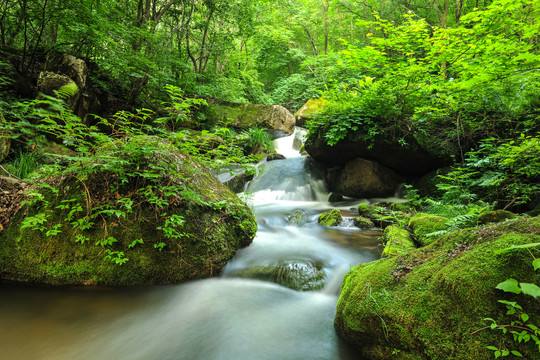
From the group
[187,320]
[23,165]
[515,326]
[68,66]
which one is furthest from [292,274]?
[68,66]

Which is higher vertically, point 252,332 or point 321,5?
point 321,5

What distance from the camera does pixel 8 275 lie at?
284 centimetres

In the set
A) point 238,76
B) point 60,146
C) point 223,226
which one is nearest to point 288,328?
point 223,226

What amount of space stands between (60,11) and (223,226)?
6612mm

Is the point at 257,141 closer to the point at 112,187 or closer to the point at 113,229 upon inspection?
the point at 112,187

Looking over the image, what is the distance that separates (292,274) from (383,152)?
19.3ft

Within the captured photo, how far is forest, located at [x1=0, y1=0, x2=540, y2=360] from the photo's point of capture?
1589mm

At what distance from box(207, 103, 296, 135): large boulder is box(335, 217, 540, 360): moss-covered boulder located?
10.8 m

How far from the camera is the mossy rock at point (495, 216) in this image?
8.32 ft

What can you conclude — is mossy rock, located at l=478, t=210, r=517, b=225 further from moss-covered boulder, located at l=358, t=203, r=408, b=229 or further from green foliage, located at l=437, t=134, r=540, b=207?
moss-covered boulder, located at l=358, t=203, r=408, b=229

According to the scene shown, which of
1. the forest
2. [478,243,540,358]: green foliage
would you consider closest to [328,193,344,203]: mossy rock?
the forest

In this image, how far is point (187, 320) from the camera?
255 centimetres

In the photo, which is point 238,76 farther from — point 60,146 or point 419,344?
point 419,344

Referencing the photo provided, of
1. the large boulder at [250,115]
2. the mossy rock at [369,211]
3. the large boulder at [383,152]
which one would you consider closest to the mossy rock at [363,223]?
the mossy rock at [369,211]
